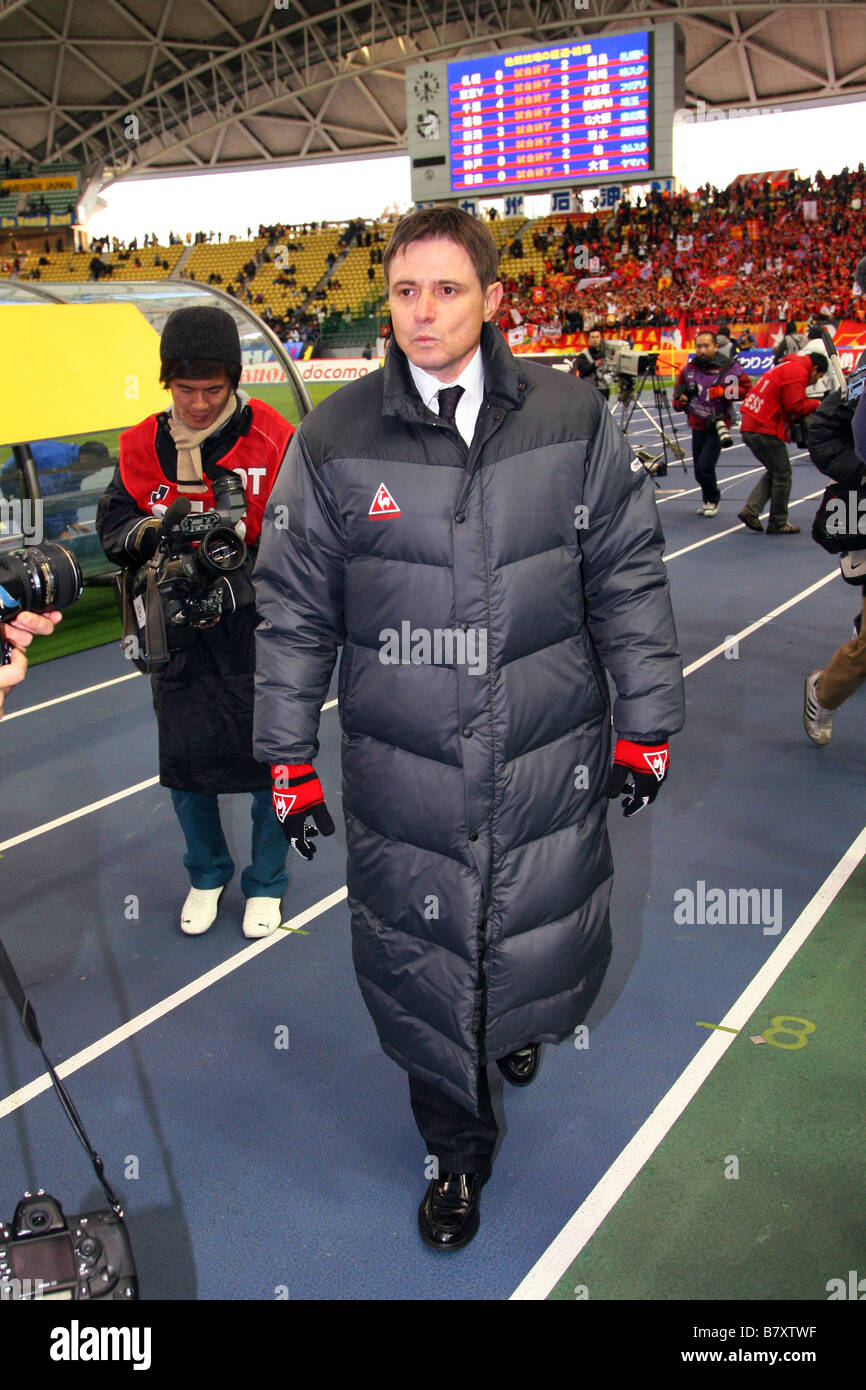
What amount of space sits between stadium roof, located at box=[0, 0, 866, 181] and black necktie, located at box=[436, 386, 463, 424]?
4034 cm

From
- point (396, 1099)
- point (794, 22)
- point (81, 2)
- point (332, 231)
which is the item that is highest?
point (81, 2)

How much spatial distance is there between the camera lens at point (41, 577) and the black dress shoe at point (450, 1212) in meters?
1.63

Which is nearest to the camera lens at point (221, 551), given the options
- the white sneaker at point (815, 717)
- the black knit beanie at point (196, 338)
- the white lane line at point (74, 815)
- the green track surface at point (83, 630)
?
the black knit beanie at point (196, 338)

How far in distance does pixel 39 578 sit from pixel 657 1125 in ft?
6.96

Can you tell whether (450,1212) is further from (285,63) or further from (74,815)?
(285,63)

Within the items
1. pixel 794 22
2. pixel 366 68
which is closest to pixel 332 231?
pixel 366 68

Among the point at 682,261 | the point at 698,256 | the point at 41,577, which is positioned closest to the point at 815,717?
the point at 41,577

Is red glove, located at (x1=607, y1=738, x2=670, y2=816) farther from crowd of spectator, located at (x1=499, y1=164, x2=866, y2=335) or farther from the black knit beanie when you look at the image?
crowd of spectator, located at (x1=499, y1=164, x2=866, y2=335)

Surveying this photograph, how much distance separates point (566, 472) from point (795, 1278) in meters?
1.86

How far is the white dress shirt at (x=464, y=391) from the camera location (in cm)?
231

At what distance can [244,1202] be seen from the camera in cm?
269

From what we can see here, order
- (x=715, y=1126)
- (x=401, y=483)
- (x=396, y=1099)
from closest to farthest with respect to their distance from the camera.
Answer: (x=401, y=483) < (x=715, y=1126) < (x=396, y=1099)

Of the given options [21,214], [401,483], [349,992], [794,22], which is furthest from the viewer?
[21,214]
